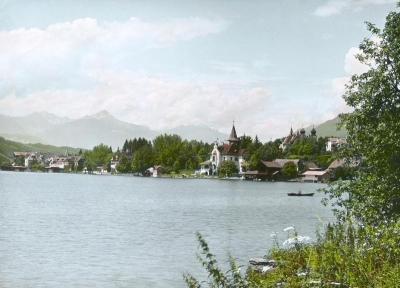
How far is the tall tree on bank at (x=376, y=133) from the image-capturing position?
24375 millimetres

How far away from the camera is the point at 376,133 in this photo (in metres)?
24.9

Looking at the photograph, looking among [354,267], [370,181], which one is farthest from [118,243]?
[354,267]

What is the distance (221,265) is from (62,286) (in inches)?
339

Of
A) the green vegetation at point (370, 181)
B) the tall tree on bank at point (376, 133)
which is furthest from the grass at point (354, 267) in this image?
the tall tree on bank at point (376, 133)

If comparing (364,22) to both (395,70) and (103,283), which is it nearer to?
(395,70)

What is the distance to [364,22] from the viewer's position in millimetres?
28594

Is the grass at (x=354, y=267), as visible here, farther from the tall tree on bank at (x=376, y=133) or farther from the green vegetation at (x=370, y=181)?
the tall tree on bank at (x=376, y=133)

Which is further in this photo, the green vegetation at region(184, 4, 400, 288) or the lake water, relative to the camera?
the lake water

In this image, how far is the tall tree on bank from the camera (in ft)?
80.0

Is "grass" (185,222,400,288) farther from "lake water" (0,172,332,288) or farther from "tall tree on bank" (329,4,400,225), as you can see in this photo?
"tall tree on bank" (329,4,400,225)

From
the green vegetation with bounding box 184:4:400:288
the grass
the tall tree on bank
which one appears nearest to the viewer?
the grass

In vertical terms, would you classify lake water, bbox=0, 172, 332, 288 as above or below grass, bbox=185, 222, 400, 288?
below

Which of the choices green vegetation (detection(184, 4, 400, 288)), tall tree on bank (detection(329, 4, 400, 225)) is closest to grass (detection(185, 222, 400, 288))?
green vegetation (detection(184, 4, 400, 288))

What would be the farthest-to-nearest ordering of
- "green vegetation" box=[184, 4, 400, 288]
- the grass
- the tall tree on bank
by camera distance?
the tall tree on bank → "green vegetation" box=[184, 4, 400, 288] → the grass
